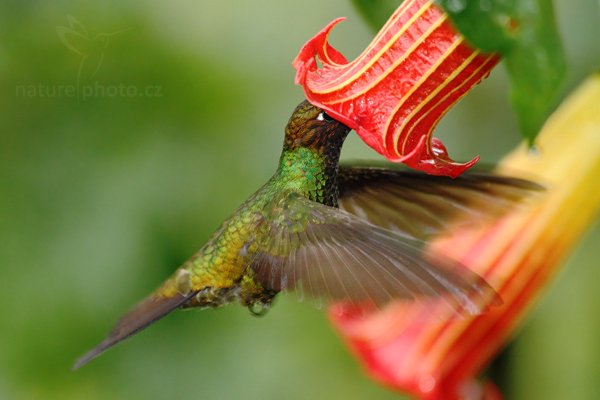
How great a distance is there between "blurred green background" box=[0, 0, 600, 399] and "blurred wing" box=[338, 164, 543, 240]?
0.86m

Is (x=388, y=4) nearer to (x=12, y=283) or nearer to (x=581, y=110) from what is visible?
(x=581, y=110)

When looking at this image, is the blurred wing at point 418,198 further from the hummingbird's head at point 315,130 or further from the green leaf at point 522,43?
the green leaf at point 522,43

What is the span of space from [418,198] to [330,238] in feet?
0.86

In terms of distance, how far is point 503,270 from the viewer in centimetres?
133

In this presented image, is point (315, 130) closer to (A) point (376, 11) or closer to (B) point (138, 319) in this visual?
(A) point (376, 11)

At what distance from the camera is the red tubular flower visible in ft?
3.02

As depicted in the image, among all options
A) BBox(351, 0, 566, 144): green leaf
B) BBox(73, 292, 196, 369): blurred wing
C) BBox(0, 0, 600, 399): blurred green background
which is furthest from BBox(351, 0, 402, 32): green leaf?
BBox(0, 0, 600, 399): blurred green background

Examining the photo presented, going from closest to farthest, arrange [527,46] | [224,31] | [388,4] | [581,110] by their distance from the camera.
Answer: [527,46], [388,4], [581,110], [224,31]

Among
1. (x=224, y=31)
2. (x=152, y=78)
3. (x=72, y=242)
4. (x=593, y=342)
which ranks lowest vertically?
(x=72, y=242)

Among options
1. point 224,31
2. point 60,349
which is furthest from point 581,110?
point 60,349

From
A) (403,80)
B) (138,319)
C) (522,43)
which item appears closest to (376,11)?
(403,80)

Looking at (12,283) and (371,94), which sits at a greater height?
(371,94)

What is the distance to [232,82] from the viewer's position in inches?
85.7

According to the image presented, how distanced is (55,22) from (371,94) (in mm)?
1326
